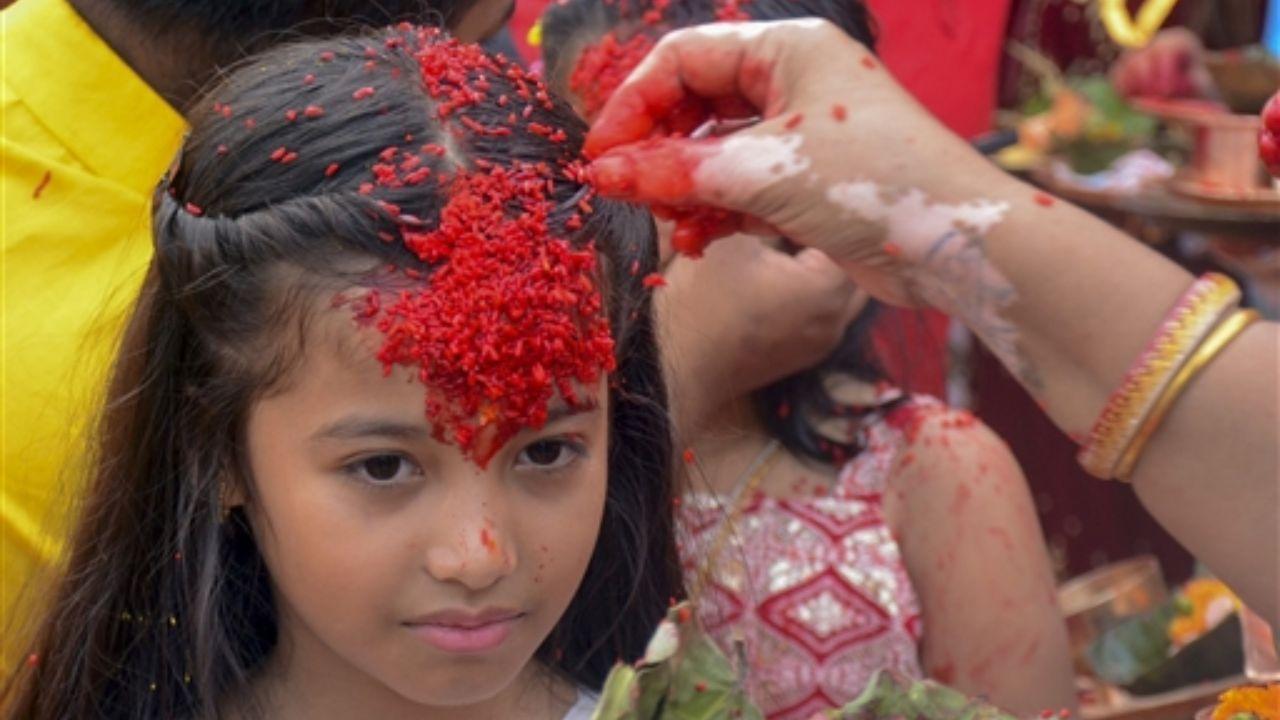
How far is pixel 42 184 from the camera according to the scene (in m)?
1.93

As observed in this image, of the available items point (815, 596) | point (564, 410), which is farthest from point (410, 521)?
point (815, 596)

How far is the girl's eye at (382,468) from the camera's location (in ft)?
4.78

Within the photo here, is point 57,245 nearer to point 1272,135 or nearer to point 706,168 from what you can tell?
point 706,168

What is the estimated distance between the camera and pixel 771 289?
2.15 meters

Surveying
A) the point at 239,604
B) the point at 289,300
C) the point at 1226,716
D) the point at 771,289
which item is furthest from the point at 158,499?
the point at 1226,716

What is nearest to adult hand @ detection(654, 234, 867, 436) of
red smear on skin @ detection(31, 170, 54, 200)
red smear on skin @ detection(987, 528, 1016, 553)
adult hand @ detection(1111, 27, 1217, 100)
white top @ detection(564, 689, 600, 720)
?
red smear on skin @ detection(987, 528, 1016, 553)

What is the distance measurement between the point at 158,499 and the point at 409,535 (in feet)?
1.13

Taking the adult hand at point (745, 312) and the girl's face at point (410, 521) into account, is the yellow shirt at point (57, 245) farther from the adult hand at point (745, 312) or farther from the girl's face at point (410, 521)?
the adult hand at point (745, 312)

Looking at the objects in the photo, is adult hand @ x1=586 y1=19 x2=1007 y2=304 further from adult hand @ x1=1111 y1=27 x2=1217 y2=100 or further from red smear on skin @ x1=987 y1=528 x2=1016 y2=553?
adult hand @ x1=1111 y1=27 x2=1217 y2=100

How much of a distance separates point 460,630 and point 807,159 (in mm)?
462

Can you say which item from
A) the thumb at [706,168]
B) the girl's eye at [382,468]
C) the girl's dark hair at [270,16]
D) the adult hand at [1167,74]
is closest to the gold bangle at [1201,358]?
the thumb at [706,168]

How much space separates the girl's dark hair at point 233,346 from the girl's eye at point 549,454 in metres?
0.15

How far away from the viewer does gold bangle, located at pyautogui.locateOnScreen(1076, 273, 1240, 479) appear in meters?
1.29

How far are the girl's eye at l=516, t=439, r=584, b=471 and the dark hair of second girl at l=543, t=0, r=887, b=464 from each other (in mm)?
807
